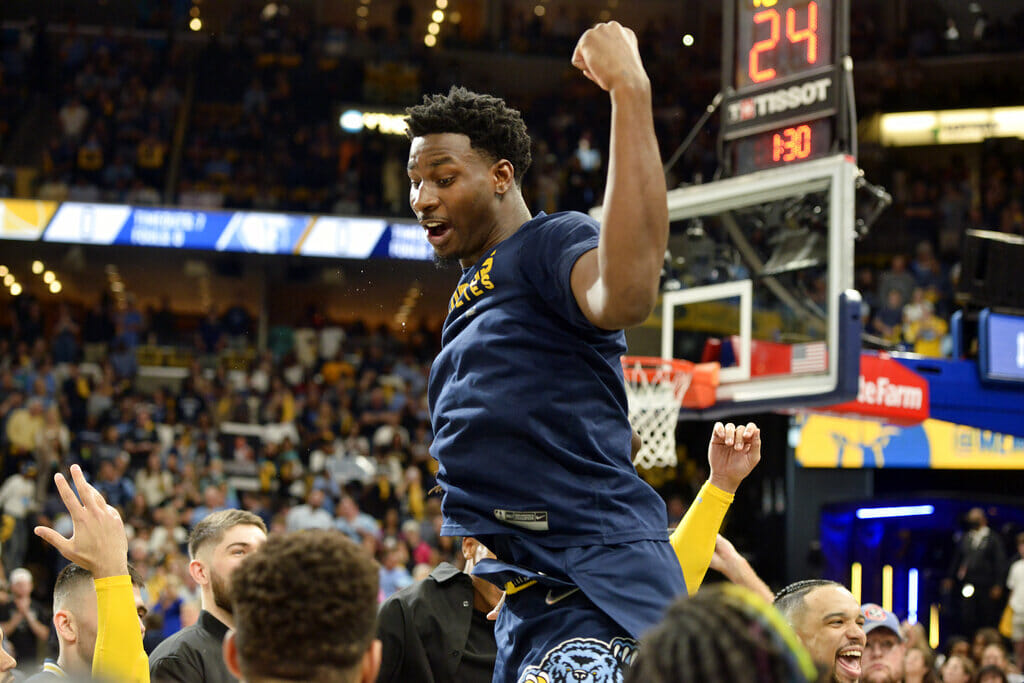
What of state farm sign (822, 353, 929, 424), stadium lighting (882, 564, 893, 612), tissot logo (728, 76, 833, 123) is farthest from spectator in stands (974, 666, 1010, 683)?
stadium lighting (882, 564, 893, 612)

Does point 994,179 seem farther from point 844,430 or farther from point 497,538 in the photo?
point 497,538

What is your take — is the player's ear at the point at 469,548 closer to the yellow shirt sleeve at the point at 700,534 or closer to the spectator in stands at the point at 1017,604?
the yellow shirt sleeve at the point at 700,534

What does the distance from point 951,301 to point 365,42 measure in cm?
1099

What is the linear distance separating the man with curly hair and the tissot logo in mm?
6172

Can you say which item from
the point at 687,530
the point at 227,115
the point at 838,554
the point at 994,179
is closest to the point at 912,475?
the point at 838,554

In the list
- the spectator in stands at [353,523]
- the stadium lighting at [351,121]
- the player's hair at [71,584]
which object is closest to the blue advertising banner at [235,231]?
the stadium lighting at [351,121]

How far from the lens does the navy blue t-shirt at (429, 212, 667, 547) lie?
88.8 inches

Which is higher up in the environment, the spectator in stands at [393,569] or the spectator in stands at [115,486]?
the spectator in stands at [115,486]

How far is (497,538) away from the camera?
7.70ft

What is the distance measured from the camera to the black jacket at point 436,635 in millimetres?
3932

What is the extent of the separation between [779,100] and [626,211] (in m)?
6.70

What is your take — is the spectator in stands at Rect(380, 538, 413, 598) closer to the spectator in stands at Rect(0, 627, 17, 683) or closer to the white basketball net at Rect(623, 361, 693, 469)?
the white basketball net at Rect(623, 361, 693, 469)

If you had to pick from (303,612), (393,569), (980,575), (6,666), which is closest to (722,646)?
(303,612)

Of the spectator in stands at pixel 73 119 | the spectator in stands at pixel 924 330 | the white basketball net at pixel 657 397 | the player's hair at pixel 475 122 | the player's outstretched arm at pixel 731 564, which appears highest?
the spectator in stands at pixel 73 119
